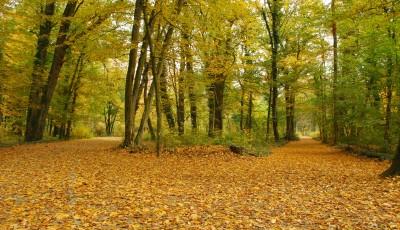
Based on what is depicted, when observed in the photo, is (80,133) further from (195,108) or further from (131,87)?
(131,87)

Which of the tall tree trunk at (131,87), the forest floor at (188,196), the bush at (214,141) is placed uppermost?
the tall tree trunk at (131,87)

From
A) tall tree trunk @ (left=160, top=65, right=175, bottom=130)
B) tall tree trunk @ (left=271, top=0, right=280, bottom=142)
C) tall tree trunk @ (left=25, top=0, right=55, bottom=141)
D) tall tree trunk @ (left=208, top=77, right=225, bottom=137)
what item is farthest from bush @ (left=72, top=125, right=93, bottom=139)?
tall tree trunk @ (left=271, top=0, right=280, bottom=142)

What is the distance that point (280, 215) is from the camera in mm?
5953

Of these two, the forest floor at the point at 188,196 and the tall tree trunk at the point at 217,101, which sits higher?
the tall tree trunk at the point at 217,101

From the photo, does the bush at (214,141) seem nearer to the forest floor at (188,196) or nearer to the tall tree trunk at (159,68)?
the tall tree trunk at (159,68)

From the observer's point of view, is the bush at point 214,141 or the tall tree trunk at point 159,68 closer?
the tall tree trunk at point 159,68

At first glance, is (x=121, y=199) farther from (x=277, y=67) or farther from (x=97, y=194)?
(x=277, y=67)

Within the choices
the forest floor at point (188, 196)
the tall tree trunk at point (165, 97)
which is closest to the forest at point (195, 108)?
the forest floor at point (188, 196)

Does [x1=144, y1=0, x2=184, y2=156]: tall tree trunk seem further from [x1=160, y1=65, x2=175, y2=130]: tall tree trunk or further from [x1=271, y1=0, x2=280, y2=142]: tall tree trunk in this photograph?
[x1=271, y1=0, x2=280, y2=142]: tall tree trunk

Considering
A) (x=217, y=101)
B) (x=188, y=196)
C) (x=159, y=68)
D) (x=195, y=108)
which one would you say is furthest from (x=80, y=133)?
(x=188, y=196)

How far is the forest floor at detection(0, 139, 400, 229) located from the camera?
5.50 m

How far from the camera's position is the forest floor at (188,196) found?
5.50 m

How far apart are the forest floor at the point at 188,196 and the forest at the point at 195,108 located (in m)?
0.04

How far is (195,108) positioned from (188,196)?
1596cm
